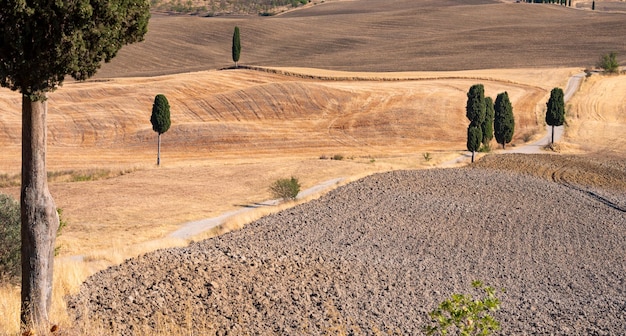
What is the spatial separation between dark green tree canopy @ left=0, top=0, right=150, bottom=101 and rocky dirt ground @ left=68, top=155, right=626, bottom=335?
5.23 metres

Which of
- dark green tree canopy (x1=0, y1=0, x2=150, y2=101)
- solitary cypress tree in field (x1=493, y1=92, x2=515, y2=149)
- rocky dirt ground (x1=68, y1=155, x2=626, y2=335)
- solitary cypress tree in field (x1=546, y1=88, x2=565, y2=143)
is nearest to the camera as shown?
dark green tree canopy (x1=0, y1=0, x2=150, y2=101)

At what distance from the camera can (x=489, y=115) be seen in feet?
221

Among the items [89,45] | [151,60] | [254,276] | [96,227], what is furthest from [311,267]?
[151,60]

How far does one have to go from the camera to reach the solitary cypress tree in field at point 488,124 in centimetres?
6531

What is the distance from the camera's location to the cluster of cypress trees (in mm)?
63644

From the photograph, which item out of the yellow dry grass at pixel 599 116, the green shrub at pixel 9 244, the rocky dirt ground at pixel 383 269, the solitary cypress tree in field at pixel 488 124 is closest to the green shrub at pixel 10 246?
the green shrub at pixel 9 244

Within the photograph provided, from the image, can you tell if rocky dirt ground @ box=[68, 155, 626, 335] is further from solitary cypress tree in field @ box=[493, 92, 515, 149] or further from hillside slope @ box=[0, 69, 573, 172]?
hillside slope @ box=[0, 69, 573, 172]

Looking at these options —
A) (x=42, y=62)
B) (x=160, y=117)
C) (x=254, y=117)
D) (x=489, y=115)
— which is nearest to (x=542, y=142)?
(x=489, y=115)

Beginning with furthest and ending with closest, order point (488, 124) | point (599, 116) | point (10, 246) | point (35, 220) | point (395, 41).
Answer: point (395, 41), point (599, 116), point (488, 124), point (10, 246), point (35, 220)

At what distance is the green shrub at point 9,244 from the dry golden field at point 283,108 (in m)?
6.31

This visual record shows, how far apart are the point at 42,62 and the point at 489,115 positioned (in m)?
58.8

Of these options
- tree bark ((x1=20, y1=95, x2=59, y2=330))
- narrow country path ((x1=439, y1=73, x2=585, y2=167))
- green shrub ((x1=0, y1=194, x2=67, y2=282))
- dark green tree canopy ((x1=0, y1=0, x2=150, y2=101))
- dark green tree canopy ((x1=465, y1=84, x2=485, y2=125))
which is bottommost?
narrow country path ((x1=439, y1=73, x2=585, y2=167))

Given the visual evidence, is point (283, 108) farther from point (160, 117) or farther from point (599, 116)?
point (599, 116)

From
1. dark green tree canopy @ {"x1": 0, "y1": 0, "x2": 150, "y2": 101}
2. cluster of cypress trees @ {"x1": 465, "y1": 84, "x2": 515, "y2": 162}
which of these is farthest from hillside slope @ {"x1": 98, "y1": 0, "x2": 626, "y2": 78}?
dark green tree canopy @ {"x1": 0, "y1": 0, "x2": 150, "y2": 101}
